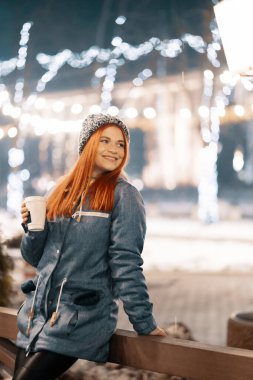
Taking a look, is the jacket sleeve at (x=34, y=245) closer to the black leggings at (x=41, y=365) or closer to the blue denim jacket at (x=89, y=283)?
the blue denim jacket at (x=89, y=283)

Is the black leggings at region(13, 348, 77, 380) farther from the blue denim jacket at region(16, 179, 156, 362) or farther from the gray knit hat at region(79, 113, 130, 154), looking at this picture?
the gray knit hat at region(79, 113, 130, 154)

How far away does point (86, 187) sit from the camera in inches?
64.9

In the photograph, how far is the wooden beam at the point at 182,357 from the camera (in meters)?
1.38

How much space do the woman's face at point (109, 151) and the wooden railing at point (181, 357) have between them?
1.76 ft

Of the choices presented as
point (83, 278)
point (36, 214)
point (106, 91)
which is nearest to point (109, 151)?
point (36, 214)

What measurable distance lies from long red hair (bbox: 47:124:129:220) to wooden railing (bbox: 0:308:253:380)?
1.40ft

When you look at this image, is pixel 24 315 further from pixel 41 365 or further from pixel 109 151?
pixel 109 151

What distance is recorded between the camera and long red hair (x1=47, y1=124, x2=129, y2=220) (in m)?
1.57

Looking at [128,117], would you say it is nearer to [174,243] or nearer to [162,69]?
[162,69]

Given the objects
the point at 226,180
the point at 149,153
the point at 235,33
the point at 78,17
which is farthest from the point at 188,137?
the point at 235,33

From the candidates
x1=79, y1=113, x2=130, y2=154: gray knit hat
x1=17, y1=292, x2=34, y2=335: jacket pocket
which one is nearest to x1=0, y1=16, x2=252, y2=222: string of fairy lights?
x1=79, y1=113, x2=130, y2=154: gray knit hat

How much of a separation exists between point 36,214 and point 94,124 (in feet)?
1.17

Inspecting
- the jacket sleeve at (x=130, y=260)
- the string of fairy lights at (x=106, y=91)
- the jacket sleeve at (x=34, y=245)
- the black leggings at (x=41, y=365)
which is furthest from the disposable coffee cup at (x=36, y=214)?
the string of fairy lights at (x=106, y=91)

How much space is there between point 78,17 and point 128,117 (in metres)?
2.51
